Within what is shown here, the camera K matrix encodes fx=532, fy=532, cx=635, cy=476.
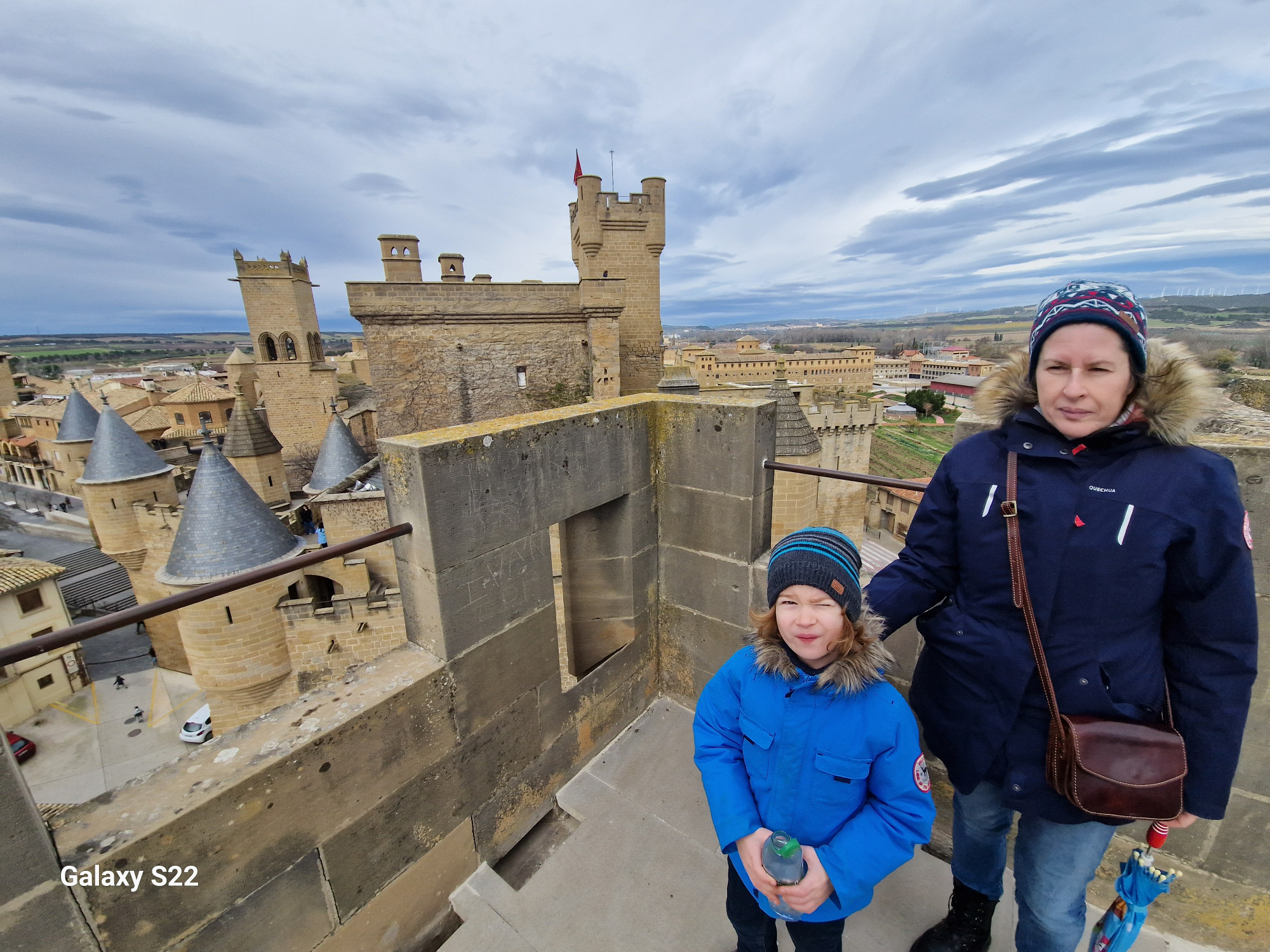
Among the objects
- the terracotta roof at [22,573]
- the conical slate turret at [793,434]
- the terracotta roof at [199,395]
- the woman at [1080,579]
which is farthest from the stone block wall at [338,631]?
the terracotta roof at [199,395]

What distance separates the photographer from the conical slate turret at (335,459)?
1553 cm

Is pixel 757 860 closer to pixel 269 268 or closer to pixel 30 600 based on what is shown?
pixel 30 600

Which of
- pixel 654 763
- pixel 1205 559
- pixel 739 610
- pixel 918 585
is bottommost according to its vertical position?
pixel 654 763

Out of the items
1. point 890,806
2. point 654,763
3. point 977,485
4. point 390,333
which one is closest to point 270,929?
point 654,763

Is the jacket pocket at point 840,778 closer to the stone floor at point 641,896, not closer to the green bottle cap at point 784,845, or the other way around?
the green bottle cap at point 784,845

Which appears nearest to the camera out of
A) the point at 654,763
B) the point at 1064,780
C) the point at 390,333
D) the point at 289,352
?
the point at 1064,780

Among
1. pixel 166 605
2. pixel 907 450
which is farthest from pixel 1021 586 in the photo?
pixel 907 450

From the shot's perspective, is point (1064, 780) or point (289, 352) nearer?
point (1064, 780)

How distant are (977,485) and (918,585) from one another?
0.39 meters

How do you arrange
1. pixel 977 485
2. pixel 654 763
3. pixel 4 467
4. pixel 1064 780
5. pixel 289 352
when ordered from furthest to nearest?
pixel 4 467 < pixel 289 352 < pixel 654 763 < pixel 977 485 < pixel 1064 780

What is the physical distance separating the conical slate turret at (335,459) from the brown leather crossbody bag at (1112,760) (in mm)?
16808

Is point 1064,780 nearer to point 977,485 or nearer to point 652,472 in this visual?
point 977,485

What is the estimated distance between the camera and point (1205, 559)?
1.37 m

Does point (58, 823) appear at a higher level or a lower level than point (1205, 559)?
lower
